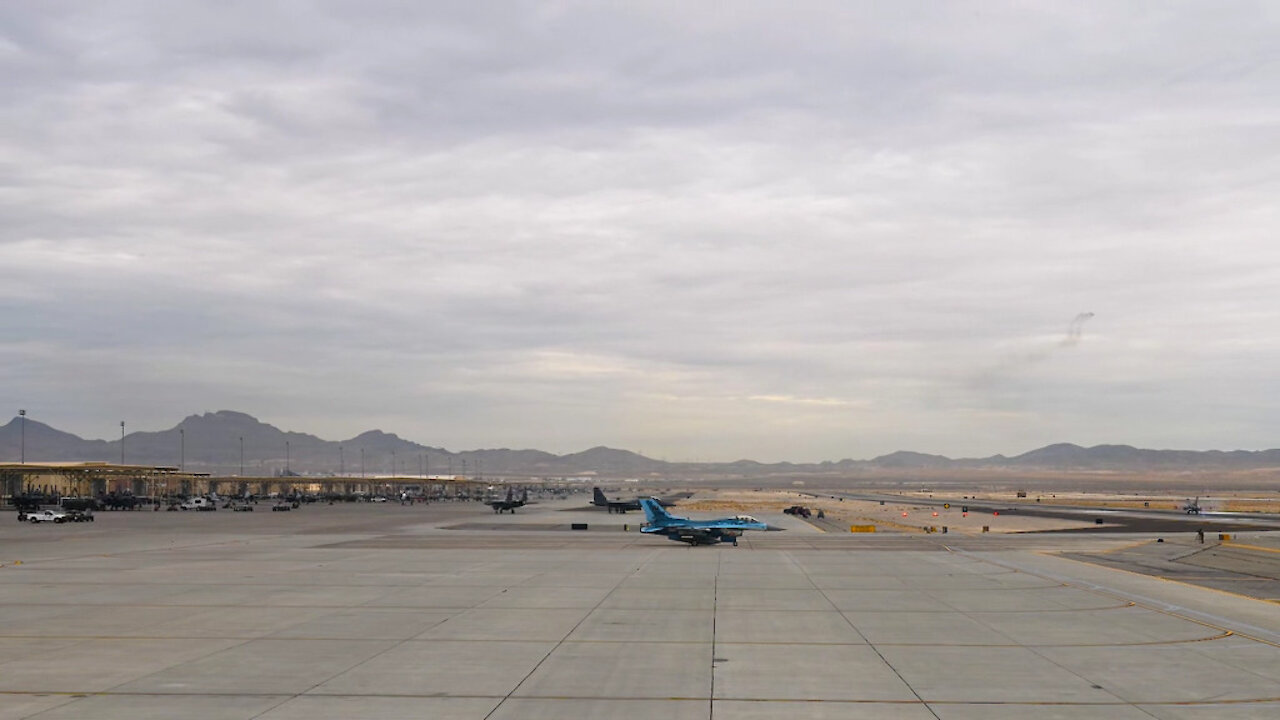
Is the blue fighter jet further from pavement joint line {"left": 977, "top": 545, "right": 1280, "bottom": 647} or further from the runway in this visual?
pavement joint line {"left": 977, "top": 545, "right": 1280, "bottom": 647}

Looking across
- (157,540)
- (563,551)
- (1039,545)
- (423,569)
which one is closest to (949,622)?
(423,569)

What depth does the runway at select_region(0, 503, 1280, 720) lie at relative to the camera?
21.0m

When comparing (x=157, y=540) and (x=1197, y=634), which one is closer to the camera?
(x=1197, y=634)

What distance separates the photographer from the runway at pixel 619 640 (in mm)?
20969

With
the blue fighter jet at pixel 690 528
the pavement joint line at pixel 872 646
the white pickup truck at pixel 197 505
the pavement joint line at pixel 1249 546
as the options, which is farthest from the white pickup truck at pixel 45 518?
the pavement joint line at pixel 1249 546

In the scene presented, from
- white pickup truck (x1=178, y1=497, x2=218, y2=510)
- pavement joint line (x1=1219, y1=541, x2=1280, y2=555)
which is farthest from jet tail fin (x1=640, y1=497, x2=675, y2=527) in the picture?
white pickup truck (x1=178, y1=497, x2=218, y2=510)

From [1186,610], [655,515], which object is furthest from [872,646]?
[655,515]

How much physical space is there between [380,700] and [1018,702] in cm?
1380

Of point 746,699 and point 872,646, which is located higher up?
point 746,699

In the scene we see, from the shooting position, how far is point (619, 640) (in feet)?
95.5

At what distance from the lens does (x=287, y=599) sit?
Answer: 38250 mm

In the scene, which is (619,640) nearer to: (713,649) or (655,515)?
(713,649)

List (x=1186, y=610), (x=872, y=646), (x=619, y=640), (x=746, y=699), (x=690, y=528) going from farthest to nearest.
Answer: (x=690, y=528), (x=1186, y=610), (x=619, y=640), (x=872, y=646), (x=746, y=699)

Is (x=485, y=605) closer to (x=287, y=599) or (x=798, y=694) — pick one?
(x=287, y=599)
